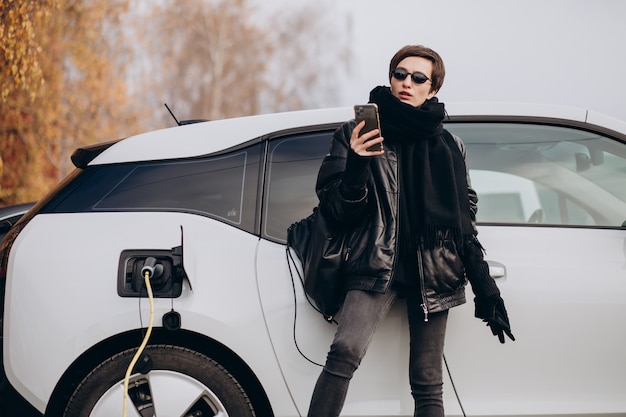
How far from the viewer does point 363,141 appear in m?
2.57

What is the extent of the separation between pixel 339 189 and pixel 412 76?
1.95 feet

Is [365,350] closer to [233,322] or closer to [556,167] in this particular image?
[233,322]

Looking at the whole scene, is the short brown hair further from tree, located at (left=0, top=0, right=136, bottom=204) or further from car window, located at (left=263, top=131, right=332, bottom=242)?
tree, located at (left=0, top=0, right=136, bottom=204)

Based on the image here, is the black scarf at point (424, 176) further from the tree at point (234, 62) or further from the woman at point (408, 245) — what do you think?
the tree at point (234, 62)

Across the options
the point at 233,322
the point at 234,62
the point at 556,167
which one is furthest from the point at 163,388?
the point at 234,62

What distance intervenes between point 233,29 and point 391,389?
26.2 m

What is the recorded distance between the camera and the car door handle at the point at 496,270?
9.93 ft

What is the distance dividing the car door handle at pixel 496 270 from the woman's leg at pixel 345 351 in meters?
0.56

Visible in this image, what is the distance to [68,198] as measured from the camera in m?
3.17

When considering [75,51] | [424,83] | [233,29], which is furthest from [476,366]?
[233,29]

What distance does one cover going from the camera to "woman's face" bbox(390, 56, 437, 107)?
2908mm

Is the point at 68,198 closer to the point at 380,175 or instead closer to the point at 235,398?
the point at 235,398

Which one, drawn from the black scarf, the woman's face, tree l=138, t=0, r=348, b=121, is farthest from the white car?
tree l=138, t=0, r=348, b=121

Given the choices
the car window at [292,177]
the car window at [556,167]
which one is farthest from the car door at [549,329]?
the car window at [292,177]
